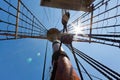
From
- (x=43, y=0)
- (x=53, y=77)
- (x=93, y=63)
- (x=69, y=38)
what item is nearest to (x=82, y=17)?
(x=43, y=0)

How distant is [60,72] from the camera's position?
3.12 m

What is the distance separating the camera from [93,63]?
169 inches

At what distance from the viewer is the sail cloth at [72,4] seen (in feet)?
35.8

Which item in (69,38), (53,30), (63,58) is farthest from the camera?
(53,30)

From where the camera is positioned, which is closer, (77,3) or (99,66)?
(99,66)

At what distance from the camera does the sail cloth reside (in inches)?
430

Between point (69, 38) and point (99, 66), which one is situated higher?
point (69, 38)

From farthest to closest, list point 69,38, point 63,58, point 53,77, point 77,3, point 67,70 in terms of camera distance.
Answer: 1. point 77,3
2. point 63,58
3. point 69,38
4. point 67,70
5. point 53,77

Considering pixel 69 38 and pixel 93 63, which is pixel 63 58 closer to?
pixel 69 38

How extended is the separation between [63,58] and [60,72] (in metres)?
0.73

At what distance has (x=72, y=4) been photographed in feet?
36.4

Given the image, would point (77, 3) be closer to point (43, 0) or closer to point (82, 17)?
point (82, 17)

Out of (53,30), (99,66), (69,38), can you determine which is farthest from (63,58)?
(53,30)

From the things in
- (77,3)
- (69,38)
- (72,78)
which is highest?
(77,3)
